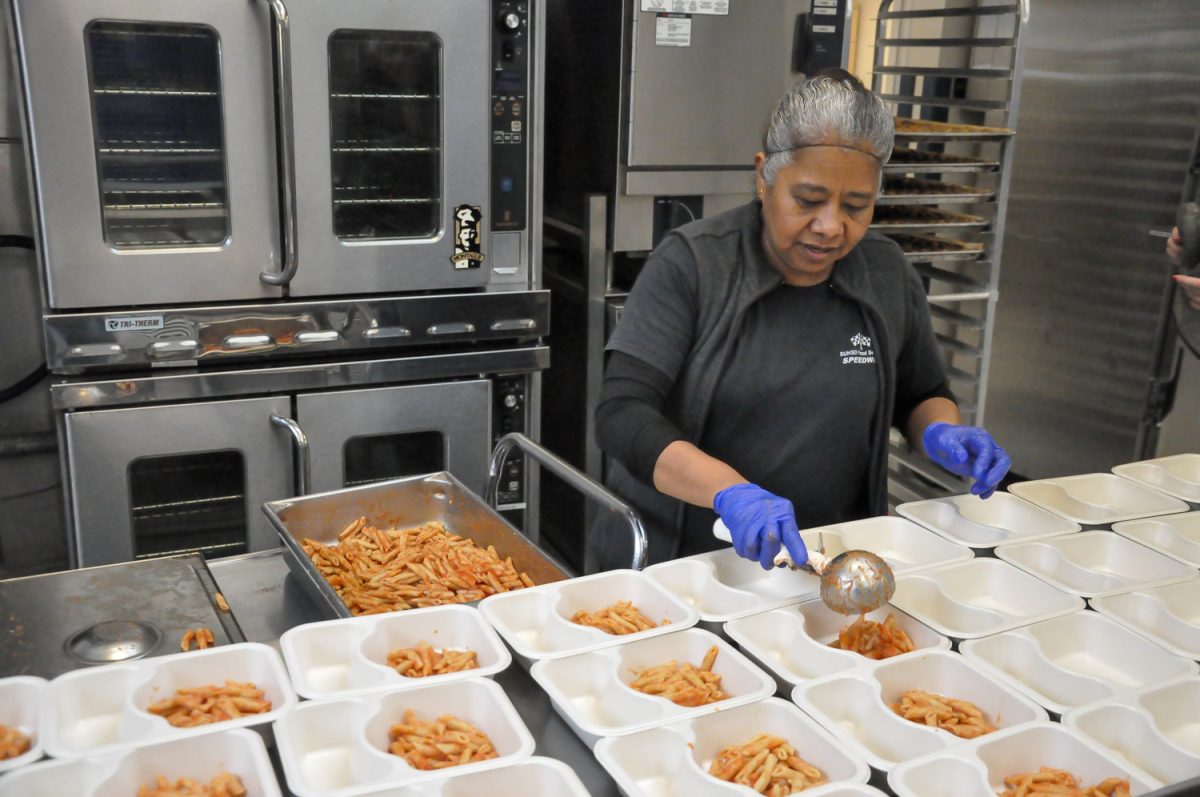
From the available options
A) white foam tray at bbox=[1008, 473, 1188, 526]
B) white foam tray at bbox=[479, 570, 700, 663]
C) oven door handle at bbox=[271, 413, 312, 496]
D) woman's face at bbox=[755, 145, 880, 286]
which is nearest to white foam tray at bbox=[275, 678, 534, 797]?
white foam tray at bbox=[479, 570, 700, 663]

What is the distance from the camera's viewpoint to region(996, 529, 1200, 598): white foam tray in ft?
5.47

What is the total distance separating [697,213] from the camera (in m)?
3.30

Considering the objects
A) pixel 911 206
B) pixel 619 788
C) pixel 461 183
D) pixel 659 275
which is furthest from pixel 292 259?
pixel 911 206

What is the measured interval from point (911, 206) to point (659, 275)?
2.03 metres

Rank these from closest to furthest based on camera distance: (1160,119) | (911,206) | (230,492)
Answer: (230,492)
(911,206)
(1160,119)

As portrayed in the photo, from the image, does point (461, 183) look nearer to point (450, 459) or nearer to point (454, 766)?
point (450, 459)

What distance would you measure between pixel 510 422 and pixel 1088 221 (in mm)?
2935

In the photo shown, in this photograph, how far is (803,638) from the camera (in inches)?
58.1

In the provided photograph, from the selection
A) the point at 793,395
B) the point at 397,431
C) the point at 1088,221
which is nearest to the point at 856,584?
the point at 793,395

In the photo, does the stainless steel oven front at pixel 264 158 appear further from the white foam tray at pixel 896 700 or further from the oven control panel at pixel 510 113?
the white foam tray at pixel 896 700

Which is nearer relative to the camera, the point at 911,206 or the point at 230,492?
the point at 230,492

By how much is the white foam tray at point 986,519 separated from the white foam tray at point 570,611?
55cm

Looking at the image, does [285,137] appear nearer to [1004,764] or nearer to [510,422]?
[510,422]

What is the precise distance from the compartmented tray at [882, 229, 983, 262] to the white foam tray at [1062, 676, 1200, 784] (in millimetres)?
2335
